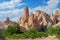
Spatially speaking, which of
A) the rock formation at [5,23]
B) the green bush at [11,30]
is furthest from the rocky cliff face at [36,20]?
the rock formation at [5,23]

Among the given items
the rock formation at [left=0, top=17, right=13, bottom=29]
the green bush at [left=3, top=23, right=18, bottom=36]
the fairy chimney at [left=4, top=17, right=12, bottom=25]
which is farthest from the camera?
the rock formation at [left=0, top=17, right=13, bottom=29]

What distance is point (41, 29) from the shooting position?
384 inches

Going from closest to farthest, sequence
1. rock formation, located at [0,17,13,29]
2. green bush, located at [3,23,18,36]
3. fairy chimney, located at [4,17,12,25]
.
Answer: green bush, located at [3,23,18,36] < fairy chimney, located at [4,17,12,25] < rock formation, located at [0,17,13,29]

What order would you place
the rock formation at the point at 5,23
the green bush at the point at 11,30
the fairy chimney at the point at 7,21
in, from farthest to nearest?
1. the rock formation at the point at 5,23
2. the fairy chimney at the point at 7,21
3. the green bush at the point at 11,30

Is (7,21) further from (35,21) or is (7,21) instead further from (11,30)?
(35,21)

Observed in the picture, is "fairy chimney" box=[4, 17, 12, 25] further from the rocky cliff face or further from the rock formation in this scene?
the rocky cliff face

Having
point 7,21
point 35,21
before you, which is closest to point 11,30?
point 7,21

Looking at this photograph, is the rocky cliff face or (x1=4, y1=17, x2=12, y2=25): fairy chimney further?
the rocky cliff face

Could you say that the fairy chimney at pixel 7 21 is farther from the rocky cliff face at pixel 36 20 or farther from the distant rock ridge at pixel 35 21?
the rocky cliff face at pixel 36 20

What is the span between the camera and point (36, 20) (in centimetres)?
998

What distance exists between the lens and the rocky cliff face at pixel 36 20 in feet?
31.8

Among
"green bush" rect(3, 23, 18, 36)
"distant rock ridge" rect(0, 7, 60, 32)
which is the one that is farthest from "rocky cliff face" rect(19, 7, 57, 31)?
"green bush" rect(3, 23, 18, 36)

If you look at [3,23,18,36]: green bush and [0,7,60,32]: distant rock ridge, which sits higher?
[0,7,60,32]: distant rock ridge

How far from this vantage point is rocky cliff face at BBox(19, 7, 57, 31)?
969 centimetres
